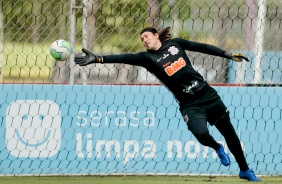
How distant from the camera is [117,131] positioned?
1219 centimetres

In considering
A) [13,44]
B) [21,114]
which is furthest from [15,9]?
[21,114]

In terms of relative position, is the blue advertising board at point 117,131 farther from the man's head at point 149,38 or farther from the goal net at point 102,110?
the man's head at point 149,38

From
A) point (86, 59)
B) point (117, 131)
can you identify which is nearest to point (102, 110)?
A: point (117, 131)

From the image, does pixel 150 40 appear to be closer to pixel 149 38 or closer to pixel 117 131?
pixel 149 38

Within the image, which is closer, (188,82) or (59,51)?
(188,82)

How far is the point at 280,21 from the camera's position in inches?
518

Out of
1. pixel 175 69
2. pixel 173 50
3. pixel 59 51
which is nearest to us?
pixel 175 69

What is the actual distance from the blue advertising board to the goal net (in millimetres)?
13

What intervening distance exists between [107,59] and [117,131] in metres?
1.90

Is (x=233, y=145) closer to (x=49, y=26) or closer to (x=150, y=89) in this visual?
(x=150, y=89)

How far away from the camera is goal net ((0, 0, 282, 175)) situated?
12.1 m

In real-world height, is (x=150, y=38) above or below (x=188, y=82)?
above

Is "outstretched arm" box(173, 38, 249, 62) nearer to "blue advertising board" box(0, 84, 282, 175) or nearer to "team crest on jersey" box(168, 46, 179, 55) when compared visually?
"team crest on jersey" box(168, 46, 179, 55)

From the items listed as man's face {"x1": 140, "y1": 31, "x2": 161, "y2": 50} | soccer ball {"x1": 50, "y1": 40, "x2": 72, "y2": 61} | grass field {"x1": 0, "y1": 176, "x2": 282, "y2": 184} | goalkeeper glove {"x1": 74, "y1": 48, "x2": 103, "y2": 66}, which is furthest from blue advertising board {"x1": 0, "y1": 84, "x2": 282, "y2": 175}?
goalkeeper glove {"x1": 74, "y1": 48, "x2": 103, "y2": 66}
